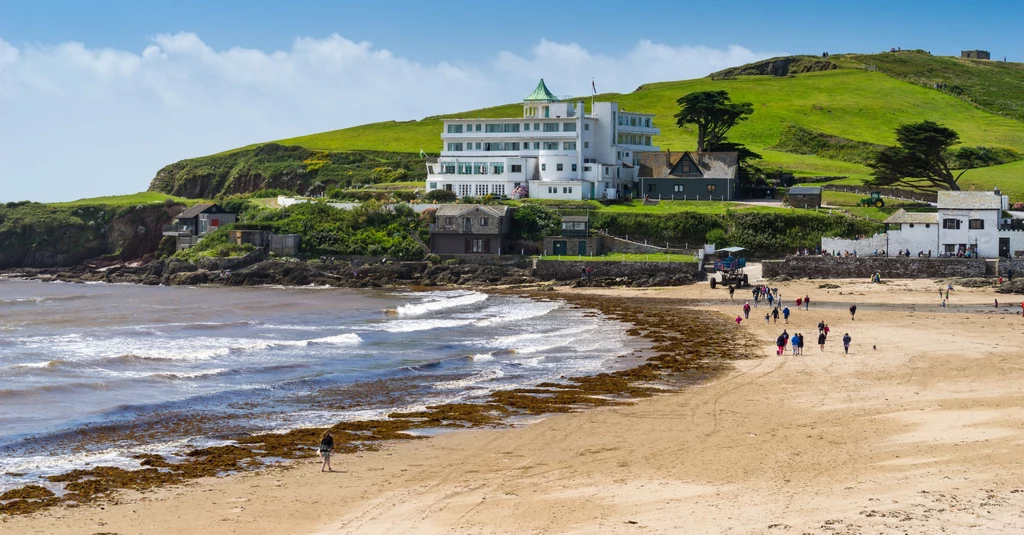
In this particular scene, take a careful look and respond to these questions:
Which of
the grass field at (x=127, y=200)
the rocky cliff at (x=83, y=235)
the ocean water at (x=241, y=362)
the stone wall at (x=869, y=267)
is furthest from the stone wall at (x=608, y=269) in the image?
the grass field at (x=127, y=200)

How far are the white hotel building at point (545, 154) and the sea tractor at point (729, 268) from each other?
1700 centimetres

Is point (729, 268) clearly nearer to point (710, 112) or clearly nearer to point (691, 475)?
point (710, 112)

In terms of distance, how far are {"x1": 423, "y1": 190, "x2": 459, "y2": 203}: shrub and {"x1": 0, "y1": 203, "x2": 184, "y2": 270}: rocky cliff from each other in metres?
22.8

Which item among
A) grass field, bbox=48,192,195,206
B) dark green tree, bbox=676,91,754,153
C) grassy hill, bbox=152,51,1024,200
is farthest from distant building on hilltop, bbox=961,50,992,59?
grass field, bbox=48,192,195,206

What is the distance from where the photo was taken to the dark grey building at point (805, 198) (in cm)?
7819

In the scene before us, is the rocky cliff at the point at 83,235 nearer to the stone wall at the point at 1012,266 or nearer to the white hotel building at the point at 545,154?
the white hotel building at the point at 545,154

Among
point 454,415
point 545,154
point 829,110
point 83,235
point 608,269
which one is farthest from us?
point 829,110

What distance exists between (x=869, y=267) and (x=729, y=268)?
8.56 m

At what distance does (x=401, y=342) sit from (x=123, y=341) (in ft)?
37.8

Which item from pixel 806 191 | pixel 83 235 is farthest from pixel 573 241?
pixel 83 235

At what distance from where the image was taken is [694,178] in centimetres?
8606

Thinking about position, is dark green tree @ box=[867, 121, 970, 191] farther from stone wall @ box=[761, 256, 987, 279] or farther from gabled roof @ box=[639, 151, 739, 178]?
stone wall @ box=[761, 256, 987, 279]

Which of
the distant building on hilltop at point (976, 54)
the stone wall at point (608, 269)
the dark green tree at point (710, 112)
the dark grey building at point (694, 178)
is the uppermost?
the distant building on hilltop at point (976, 54)

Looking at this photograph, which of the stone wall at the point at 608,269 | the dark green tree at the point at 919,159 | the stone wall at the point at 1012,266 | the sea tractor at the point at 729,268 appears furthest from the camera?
the dark green tree at the point at 919,159
